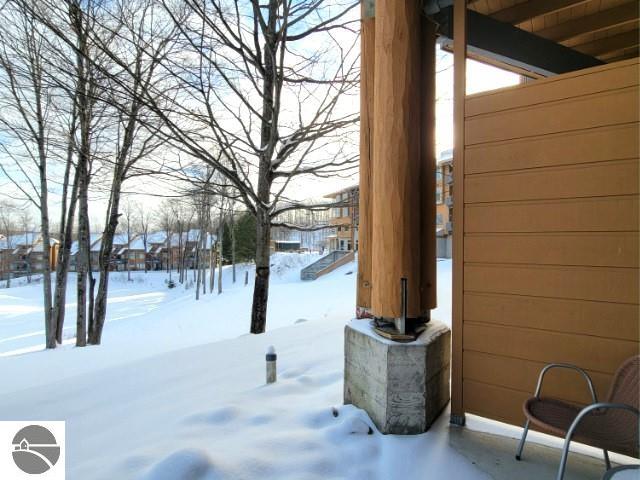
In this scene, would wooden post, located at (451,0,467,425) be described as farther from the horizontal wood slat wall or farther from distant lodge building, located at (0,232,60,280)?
distant lodge building, located at (0,232,60,280)

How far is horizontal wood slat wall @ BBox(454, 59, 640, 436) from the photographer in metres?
1.92

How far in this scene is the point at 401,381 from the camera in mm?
2195

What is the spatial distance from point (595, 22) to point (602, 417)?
305 centimetres

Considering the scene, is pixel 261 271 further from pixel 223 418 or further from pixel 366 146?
pixel 366 146

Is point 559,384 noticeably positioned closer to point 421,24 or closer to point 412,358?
point 412,358

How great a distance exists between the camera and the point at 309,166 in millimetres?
6613

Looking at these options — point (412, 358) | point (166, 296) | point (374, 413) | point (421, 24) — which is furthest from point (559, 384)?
point (166, 296)

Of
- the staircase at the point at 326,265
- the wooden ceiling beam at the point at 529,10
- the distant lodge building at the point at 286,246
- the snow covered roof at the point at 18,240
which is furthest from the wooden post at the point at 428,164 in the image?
the snow covered roof at the point at 18,240

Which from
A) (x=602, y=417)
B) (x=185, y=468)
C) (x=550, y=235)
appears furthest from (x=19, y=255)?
(x=602, y=417)

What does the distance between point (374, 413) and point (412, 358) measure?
0.46 meters

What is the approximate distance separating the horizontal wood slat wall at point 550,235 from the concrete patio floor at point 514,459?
156mm

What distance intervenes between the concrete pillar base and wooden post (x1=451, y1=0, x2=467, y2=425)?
0.12 meters

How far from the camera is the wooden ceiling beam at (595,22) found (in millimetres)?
2832

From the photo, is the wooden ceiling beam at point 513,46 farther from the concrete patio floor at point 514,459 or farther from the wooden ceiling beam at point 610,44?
the concrete patio floor at point 514,459
